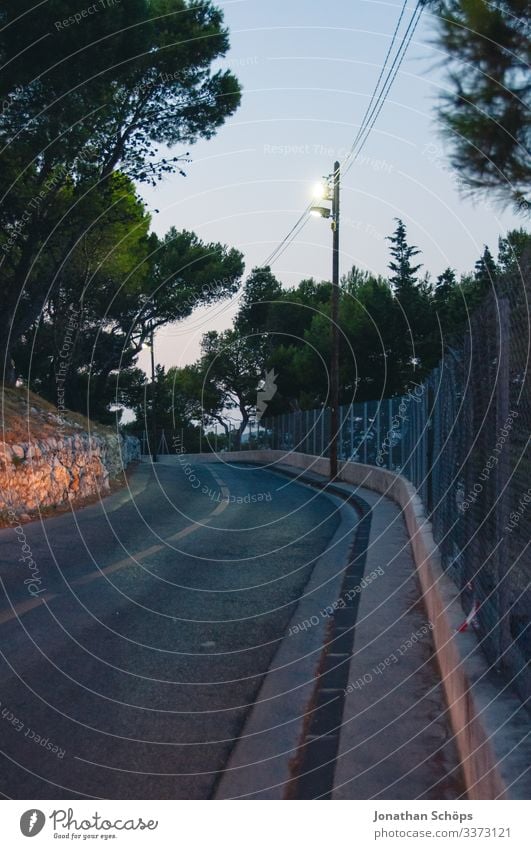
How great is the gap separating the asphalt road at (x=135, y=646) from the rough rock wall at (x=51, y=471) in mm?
1424

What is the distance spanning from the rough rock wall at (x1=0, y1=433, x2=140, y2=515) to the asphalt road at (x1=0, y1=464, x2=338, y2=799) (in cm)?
142

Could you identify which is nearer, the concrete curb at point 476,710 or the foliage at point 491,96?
the concrete curb at point 476,710

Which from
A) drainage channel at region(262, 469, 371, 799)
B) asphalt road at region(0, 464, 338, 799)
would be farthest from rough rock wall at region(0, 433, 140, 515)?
drainage channel at region(262, 469, 371, 799)

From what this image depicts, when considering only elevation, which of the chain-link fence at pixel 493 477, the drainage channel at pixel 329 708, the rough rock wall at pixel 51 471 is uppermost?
the chain-link fence at pixel 493 477

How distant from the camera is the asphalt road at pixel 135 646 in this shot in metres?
5.68

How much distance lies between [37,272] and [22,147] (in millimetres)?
9357

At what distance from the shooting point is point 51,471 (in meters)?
21.5

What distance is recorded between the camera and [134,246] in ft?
138

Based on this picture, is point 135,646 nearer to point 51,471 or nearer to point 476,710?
point 476,710

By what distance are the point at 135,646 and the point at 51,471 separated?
1331cm

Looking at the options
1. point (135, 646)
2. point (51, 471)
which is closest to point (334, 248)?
point (51, 471)

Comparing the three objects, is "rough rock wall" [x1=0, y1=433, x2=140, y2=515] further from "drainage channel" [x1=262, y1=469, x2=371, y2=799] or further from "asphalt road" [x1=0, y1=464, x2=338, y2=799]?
"drainage channel" [x1=262, y1=469, x2=371, y2=799]

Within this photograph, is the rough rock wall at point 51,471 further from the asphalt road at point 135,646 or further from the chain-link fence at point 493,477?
the chain-link fence at point 493,477

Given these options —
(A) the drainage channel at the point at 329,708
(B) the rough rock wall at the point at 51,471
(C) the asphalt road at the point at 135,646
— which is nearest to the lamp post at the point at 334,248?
(B) the rough rock wall at the point at 51,471
